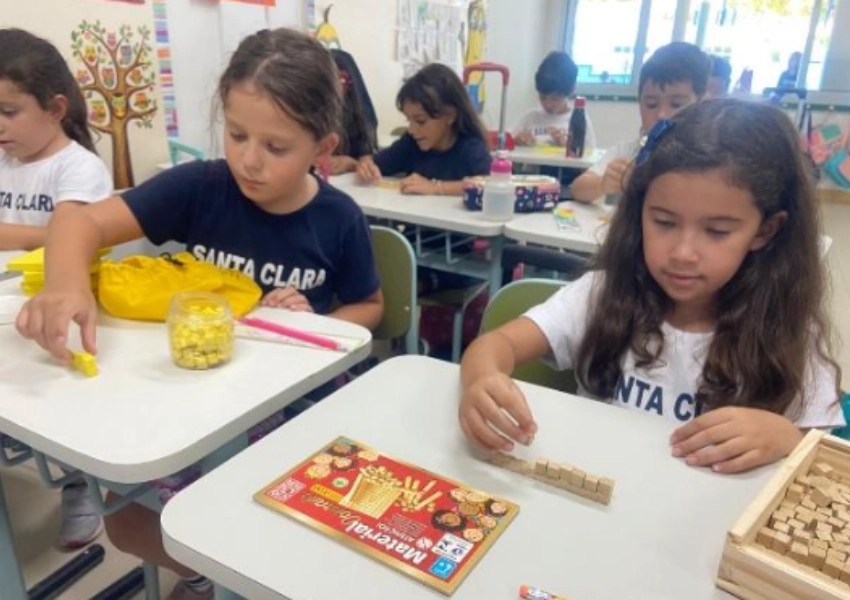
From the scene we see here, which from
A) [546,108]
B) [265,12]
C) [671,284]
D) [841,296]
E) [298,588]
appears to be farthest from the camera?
[546,108]

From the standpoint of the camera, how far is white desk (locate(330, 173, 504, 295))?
6.02 feet

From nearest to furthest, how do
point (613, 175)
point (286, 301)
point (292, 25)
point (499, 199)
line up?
point (286, 301)
point (499, 199)
point (613, 175)
point (292, 25)

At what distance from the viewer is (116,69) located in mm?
2057

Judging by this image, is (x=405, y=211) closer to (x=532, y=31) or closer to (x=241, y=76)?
(x=241, y=76)

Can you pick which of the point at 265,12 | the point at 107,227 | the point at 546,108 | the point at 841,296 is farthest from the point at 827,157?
the point at 107,227

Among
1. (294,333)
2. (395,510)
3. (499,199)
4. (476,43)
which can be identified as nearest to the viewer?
(395,510)

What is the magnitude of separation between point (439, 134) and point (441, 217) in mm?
699

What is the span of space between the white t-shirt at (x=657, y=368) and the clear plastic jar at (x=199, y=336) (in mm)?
447

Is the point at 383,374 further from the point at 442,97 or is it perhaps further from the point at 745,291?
the point at 442,97

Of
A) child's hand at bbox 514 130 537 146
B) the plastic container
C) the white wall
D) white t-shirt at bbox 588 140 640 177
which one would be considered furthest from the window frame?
white t-shirt at bbox 588 140 640 177

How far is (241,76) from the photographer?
1.10m

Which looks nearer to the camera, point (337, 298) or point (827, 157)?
point (337, 298)

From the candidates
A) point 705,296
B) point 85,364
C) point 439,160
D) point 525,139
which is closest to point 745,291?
point 705,296

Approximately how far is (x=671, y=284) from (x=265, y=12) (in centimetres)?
220
